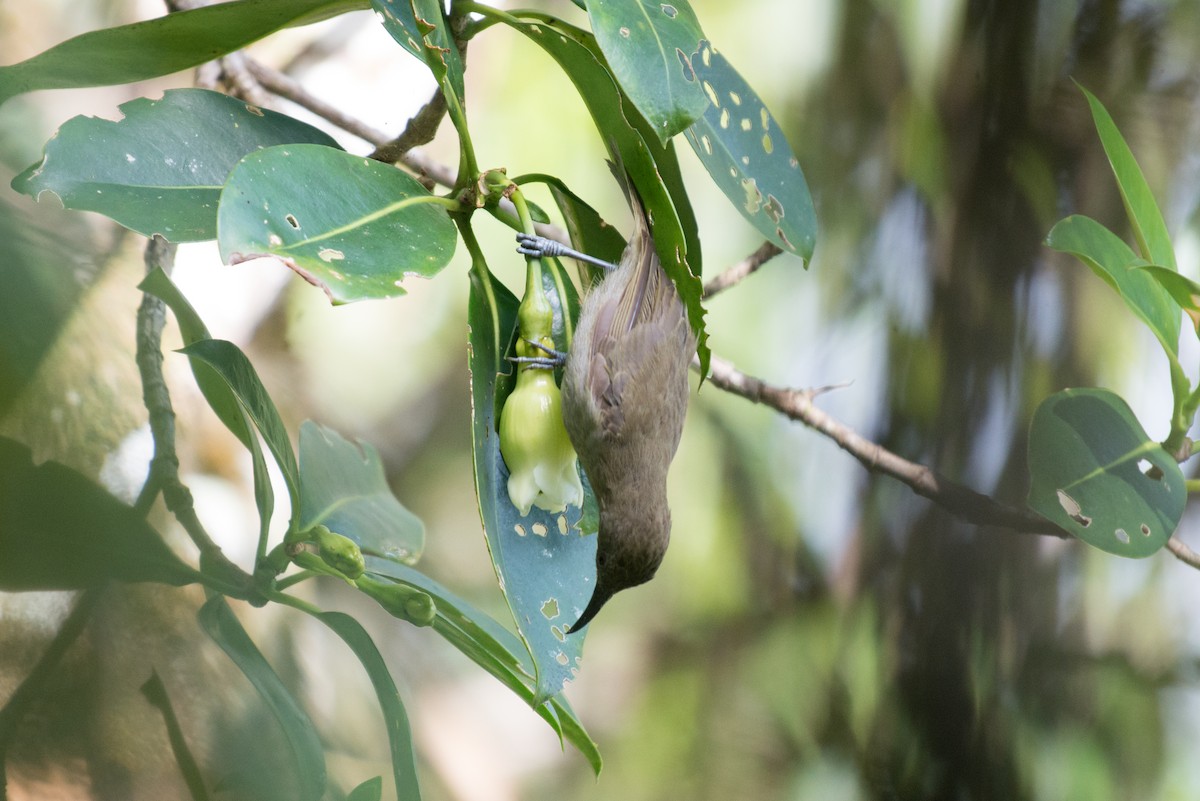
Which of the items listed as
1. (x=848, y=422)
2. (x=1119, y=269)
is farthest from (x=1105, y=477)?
(x=848, y=422)

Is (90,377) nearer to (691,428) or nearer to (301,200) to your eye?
(301,200)

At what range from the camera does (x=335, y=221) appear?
0.61 m

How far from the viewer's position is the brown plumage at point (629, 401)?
33.4 inches

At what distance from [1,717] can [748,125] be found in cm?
91

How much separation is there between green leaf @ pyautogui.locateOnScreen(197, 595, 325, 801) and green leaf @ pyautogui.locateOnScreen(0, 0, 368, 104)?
1.74 feet

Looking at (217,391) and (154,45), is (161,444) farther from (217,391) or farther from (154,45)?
(154,45)

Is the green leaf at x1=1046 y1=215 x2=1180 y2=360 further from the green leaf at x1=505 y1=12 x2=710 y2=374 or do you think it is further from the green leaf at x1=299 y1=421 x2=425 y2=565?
the green leaf at x1=299 y1=421 x2=425 y2=565

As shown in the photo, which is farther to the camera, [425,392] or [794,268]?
[794,268]

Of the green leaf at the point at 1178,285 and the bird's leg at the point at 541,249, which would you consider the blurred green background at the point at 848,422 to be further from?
the bird's leg at the point at 541,249

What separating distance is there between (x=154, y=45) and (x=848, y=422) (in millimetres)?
1228

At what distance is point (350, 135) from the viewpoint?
1261 mm

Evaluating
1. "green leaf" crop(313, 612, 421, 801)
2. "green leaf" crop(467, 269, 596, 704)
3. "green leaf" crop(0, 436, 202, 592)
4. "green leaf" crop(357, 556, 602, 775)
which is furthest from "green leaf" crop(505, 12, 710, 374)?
"green leaf" crop(0, 436, 202, 592)

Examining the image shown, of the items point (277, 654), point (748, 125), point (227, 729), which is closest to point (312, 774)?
point (227, 729)

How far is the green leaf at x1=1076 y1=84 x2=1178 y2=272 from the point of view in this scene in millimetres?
1168
